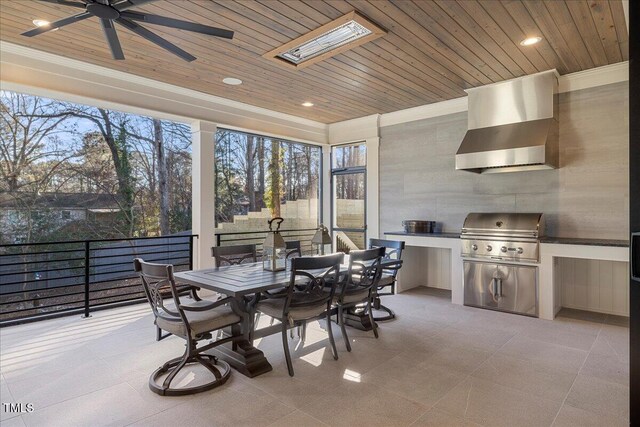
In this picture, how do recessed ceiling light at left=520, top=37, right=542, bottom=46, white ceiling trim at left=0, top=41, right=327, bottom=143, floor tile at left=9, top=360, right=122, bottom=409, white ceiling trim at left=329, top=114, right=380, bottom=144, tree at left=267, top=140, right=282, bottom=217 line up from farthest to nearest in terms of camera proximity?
1. tree at left=267, top=140, right=282, bottom=217
2. white ceiling trim at left=329, top=114, right=380, bottom=144
3. white ceiling trim at left=0, top=41, right=327, bottom=143
4. recessed ceiling light at left=520, top=37, right=542, bottom=46
5. floor tile at left=9, top=360, right=122, bottom=409

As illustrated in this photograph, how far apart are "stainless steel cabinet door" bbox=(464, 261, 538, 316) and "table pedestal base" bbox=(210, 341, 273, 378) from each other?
2941 mm

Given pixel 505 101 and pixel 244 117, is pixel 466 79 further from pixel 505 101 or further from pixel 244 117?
pixel 244 117

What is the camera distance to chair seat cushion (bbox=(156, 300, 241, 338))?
244 centimetres

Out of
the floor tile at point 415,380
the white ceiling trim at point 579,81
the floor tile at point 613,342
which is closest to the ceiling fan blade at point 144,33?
the floor tile at point 415,380

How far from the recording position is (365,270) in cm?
336

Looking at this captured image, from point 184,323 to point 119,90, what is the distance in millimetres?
3101

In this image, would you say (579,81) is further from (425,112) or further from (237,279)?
(237,279)

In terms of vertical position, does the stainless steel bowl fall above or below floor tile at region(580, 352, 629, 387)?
above

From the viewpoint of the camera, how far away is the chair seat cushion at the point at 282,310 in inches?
109

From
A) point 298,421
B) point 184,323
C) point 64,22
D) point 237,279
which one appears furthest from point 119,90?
point 298,421

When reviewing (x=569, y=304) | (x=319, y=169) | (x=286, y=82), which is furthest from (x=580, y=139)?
(x=319, y=169)

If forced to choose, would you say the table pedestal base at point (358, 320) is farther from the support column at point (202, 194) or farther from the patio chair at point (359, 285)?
the support column at point (202, 194)

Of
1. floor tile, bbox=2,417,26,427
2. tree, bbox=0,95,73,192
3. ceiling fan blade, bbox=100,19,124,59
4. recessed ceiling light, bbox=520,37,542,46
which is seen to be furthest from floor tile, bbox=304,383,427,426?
tree, bbox=0,95,73,192

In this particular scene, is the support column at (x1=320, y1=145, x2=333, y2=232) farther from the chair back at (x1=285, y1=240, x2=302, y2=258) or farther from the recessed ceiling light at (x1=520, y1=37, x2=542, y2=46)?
the recessed ceiling light at (x1=520, y1=37, x2=542, y2=46)
